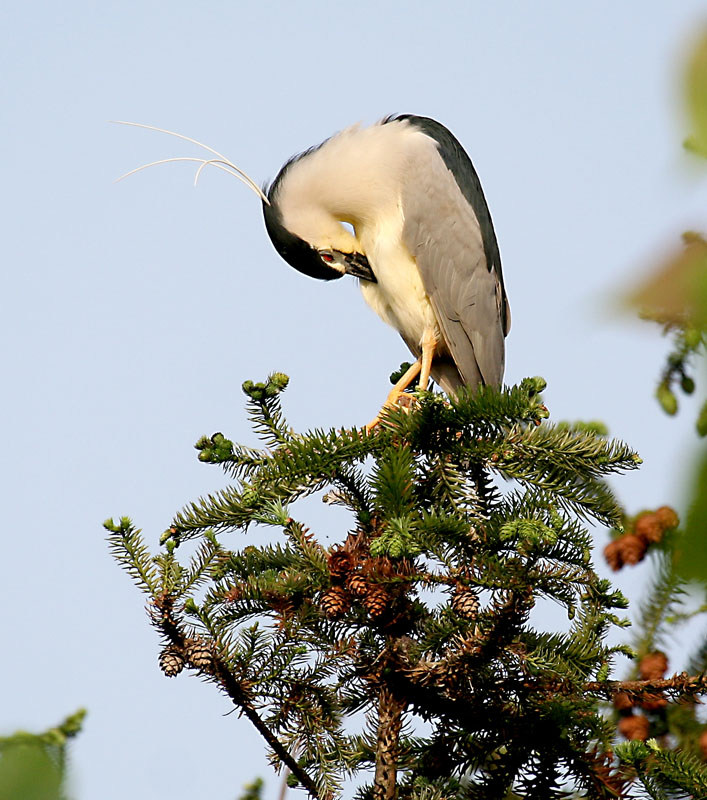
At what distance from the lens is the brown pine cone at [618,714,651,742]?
253 centimetres

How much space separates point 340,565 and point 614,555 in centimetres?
118

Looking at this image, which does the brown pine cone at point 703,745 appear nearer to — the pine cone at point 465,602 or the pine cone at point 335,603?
the pine cone at point 465,602

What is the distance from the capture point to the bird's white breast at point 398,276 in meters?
4.50

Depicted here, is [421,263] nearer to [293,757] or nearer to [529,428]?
[529,428]

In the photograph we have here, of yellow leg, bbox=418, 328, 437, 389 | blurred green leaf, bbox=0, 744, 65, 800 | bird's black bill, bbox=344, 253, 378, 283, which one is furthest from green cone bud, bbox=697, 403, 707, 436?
bird's black bill, bbox=344, 253, 378, 283

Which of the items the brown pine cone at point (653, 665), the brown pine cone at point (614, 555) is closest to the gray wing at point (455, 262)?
the brown pine cone at point (614, 555)

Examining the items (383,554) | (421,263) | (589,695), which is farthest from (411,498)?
(421,263)

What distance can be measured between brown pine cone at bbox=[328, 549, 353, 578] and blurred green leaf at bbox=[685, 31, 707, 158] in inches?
60.8

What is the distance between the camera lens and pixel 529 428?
2.23 metres

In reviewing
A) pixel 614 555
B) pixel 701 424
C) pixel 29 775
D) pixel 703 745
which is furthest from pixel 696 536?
pixel 614 555

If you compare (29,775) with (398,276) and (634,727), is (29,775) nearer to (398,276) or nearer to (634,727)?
(634,727)

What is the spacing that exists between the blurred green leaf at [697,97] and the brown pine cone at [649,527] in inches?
74.1

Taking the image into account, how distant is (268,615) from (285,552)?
0.18 metres

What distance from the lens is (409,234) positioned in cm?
450
